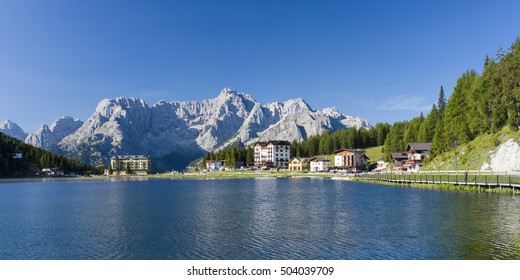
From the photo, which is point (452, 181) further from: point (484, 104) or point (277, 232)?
point (277, 232)

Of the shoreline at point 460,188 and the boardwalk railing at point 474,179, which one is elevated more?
the boardwalk railing at point 474,179

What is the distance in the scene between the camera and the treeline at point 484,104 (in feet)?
302

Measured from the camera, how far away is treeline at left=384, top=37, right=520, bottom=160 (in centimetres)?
9210

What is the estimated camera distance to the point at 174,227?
143ft

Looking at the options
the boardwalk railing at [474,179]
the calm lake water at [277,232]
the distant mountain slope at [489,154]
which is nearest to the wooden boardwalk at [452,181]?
the boardwalk railing at [474,179]

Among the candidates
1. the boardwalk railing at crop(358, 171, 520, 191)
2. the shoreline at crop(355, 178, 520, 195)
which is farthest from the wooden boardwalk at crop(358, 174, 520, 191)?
the shoreline at crop(355, 178, 520, 195)

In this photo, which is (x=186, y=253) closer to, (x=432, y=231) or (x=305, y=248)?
(x=305, y=248)

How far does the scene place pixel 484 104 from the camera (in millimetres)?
102938

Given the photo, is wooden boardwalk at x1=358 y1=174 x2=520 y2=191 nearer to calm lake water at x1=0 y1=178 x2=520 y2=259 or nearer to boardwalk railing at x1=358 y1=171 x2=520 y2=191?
boardwalk railing at x1=358 y1=171 x2=520 y2=191

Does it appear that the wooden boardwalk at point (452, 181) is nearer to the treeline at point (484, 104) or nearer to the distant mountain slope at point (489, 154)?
the distant mountain slope at point (489, 154)

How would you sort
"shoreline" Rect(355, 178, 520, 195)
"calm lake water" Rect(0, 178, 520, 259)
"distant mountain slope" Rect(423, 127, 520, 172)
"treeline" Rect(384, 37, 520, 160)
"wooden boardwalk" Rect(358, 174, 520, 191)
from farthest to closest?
"treeline" Rect(384, 37, 520, 160), "distant mountain slope" Rect(423, 127, 520, 172), "wooden boardwalk" Rect(358, 174, 520, 191), "shoreline" Rect(355, 178, 520, 195), "calm lake water" Rect(0, 178, 520, 259)

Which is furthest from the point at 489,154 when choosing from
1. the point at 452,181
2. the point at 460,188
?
the point at 460,188
